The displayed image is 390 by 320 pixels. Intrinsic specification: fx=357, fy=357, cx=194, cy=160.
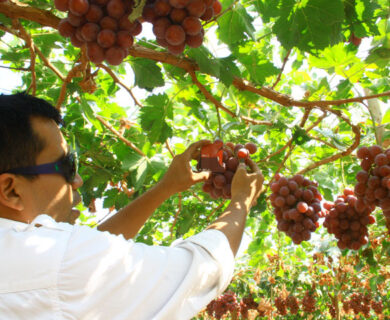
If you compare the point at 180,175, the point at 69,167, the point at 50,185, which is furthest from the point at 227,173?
the point at 50,185

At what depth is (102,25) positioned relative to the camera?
1262 millimetres

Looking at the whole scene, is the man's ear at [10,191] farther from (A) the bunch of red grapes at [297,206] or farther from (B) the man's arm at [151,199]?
(A) the bunch of red grapes at [297,206]

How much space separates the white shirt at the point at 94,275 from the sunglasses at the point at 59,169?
A: 197 mm

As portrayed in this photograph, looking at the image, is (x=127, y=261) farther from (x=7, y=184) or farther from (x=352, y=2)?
(x=352, y=2)

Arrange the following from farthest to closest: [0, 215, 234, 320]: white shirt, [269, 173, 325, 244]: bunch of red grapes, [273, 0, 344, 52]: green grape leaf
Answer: [269, 173, 325, 244]: bunch of red grapes, [273, 0, 344, 52]: green grape leaf, [0, 215, 234, 320]: white shirt

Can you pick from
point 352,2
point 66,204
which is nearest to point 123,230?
point 66,204

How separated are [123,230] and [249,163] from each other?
2.96 ft

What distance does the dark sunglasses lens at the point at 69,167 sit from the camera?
151 centimetres

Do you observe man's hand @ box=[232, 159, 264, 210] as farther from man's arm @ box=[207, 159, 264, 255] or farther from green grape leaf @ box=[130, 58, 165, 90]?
green grape leaf @ box=[130, 58, 165, 90]

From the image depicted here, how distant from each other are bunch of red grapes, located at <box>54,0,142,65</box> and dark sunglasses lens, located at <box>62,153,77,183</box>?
1.52 ft

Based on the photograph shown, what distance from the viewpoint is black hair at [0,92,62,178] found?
1351 mm

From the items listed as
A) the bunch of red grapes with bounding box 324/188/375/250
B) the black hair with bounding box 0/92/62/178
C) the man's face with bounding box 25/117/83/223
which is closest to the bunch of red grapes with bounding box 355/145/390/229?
the bunch of red grapes with bounding box 324/188/375/250

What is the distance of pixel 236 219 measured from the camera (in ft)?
5.15

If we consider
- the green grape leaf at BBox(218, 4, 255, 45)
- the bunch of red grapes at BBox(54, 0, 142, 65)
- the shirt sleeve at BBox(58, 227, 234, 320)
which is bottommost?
the shirt sleeve at BBox(58, 227, 234, 320)
